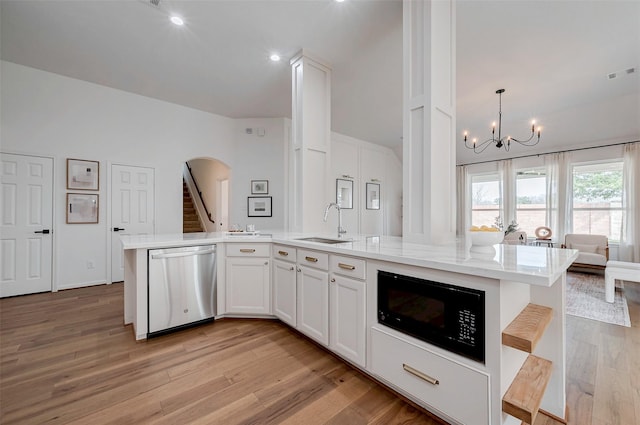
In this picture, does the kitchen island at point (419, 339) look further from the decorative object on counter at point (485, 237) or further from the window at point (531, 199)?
the window at point (531, 199)

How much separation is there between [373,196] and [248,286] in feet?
18.4

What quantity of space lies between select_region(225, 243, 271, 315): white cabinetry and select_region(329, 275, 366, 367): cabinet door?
37.4 inches

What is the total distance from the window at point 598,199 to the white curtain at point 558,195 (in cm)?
15

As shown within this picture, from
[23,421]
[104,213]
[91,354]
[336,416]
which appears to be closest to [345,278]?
[336,416]

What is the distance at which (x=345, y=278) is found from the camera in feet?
6.20

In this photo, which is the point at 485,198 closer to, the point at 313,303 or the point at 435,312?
the point at 313,303

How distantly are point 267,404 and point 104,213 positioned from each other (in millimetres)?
4256

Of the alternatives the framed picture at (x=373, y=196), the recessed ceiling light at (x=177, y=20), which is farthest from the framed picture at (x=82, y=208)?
the framed picture at (x=373, y=196)

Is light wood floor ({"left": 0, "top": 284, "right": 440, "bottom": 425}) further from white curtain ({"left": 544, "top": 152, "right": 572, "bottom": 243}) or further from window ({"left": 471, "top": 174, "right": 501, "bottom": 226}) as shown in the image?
window ({"left": 471, "top": 174, "right": 501, "bottom": 226})

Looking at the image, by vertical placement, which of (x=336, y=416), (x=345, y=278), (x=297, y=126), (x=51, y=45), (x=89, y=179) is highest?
(x=51, y=45)

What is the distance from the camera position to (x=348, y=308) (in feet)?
6.13

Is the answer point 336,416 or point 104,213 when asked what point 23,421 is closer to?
point 336,416

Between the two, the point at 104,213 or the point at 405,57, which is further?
the point at 104,213

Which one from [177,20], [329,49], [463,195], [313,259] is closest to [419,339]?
[313,259]
